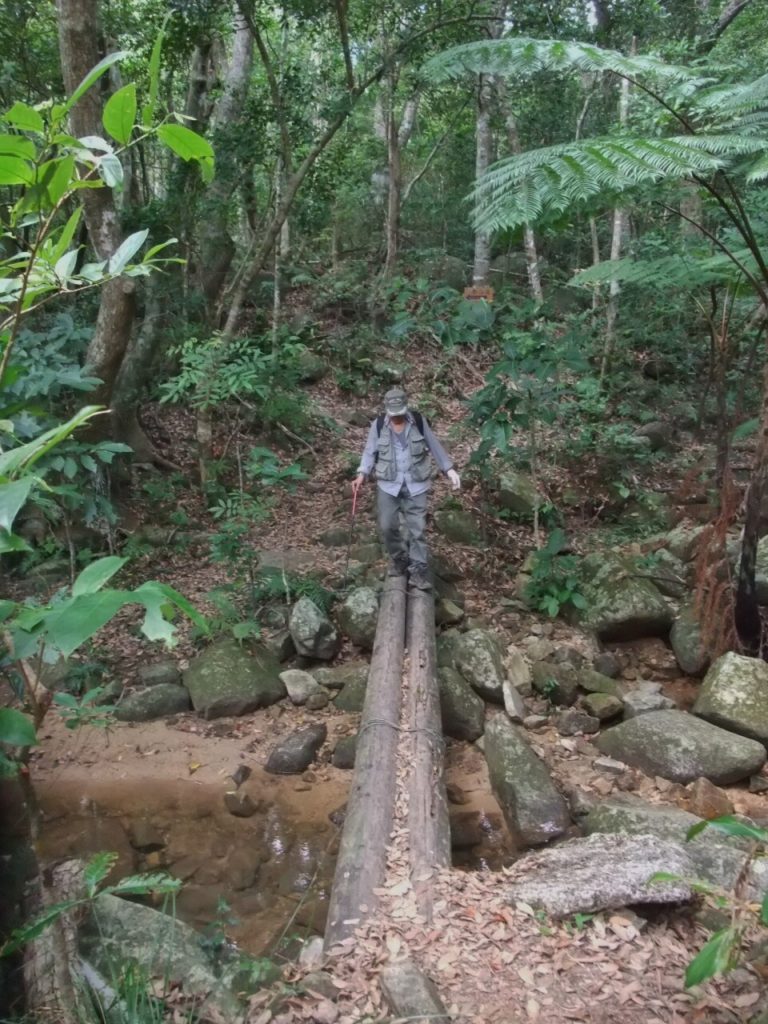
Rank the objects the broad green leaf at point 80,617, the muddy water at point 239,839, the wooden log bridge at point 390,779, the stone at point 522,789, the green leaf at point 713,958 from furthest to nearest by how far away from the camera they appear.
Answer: the stone at point 522,789 < the muddy water at point 239,839 < the wooden log bridge at point 390,779 < the green leaf at point 713,958 < the broad green leaf at point 80,617

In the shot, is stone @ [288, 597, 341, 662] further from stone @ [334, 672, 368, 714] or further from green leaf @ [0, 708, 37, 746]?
green leaf @ [0, 708, 37, 746]

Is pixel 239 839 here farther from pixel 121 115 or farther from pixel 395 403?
pixel 121 115

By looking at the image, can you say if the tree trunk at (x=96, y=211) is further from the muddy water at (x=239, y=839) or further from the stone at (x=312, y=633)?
the muddy water at (x=239, y=839)

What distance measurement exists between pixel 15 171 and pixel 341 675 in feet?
16.5

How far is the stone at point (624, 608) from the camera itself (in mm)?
5633

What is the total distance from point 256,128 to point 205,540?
4837 mm

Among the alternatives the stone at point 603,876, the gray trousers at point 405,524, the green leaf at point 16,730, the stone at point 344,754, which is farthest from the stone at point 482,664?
the green leaf at point 16,730

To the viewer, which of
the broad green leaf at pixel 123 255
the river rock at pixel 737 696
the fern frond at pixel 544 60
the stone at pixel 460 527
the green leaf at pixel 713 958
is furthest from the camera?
the stone at pixel 460 527

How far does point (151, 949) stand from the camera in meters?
2.68

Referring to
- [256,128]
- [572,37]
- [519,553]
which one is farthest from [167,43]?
[519,553]

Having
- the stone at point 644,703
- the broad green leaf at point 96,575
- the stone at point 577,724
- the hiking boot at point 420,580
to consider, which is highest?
the broad green leaf at point 96,575

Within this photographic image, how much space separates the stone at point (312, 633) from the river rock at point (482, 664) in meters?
1.10

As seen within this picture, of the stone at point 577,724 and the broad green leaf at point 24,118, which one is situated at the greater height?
the broad green leaf at point 24,118

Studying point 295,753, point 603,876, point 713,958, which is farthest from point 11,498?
point 295,753
